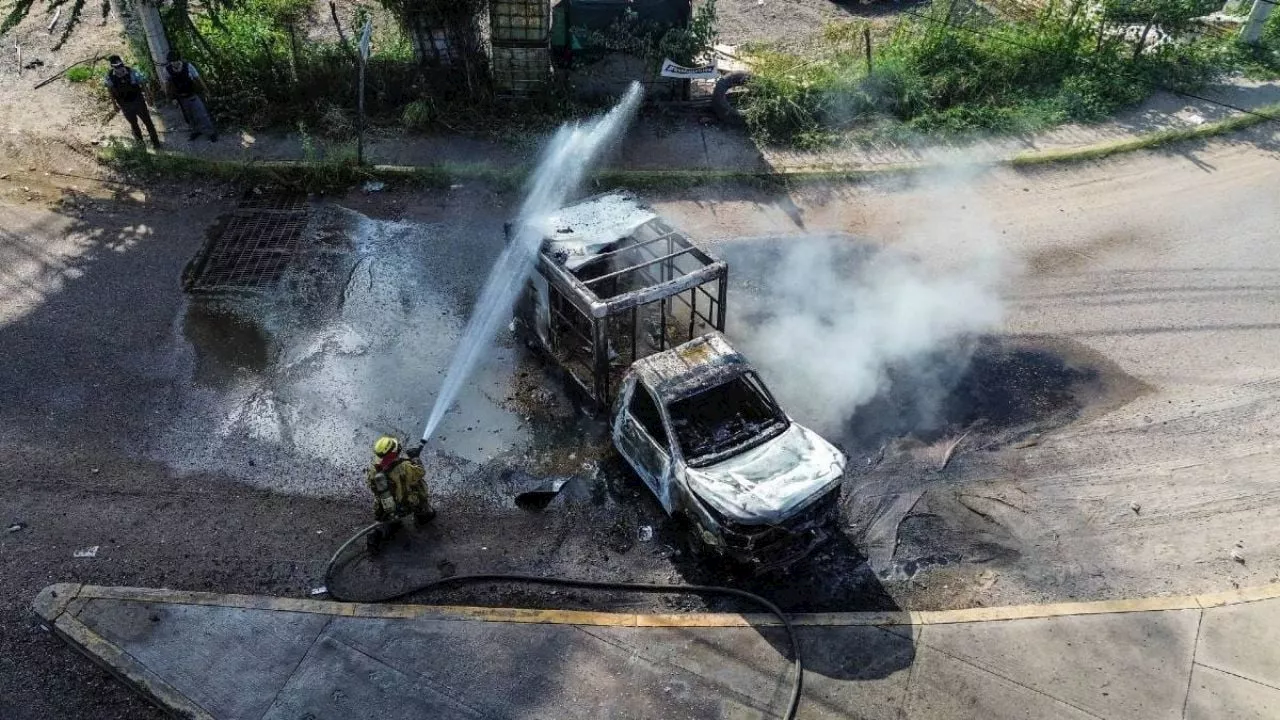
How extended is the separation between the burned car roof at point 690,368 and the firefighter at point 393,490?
7.77 feet

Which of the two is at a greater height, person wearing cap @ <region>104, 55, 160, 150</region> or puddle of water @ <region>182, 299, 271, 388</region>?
Answer: person wearing cap @ <region>104, 55, 160, 150</region>

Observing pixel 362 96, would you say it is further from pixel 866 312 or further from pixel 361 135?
pixel 866 312

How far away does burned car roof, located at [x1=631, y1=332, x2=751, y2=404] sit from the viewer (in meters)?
8.38

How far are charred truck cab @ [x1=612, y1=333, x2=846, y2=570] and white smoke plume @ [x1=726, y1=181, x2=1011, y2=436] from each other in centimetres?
141

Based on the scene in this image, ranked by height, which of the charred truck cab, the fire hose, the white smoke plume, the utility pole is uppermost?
the utility pole

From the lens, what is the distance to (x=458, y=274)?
11875mm

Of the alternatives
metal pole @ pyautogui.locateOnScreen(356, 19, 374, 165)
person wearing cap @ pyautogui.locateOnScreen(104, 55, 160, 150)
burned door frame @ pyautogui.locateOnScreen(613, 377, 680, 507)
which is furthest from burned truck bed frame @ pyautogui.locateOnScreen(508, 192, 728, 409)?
person wearing cap @ pyautogui.locateOnScreen(104, 55, 160, 150)

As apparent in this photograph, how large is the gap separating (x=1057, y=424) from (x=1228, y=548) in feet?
6.59

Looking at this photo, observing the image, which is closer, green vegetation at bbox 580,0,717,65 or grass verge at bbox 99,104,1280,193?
grass verge at bbox 99,104,1280,193

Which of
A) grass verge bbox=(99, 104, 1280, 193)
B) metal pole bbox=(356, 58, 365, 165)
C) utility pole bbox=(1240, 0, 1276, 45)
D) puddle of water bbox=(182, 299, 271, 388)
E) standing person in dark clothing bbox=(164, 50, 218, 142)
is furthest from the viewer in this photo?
utility pole bbox=(1240, 0, 1276, 45)

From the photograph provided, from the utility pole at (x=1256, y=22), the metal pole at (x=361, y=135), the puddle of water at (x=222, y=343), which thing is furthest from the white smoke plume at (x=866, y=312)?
the utility pole at (x=1256, y=22)

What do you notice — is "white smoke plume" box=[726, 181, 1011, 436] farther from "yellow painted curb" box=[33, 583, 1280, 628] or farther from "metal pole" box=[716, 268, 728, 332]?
"yellow painted curb" box=[33, 583, 1280, 628]

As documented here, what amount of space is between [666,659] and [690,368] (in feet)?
9.10

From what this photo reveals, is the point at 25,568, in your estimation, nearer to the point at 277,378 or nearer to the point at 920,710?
the point at 277,378
